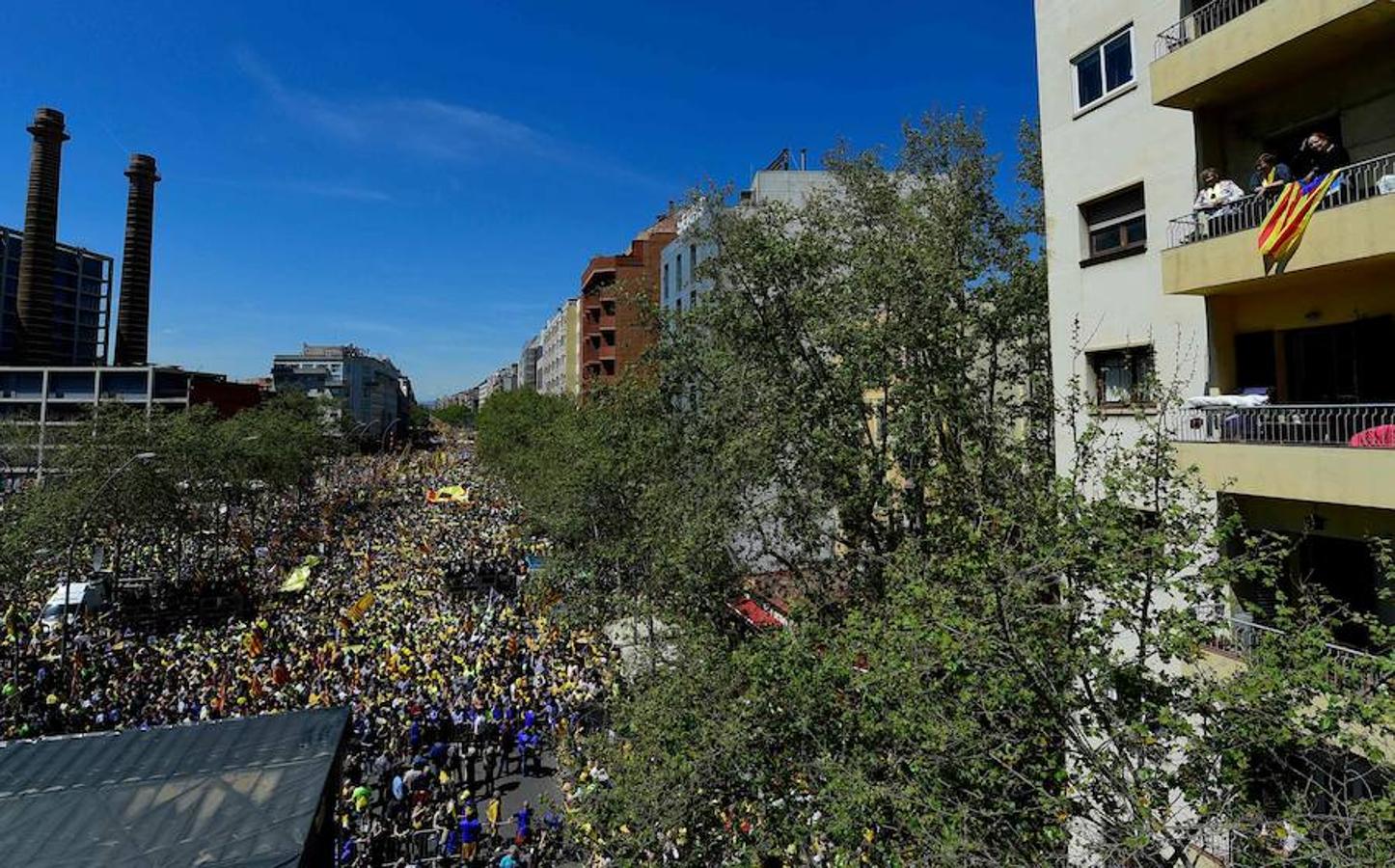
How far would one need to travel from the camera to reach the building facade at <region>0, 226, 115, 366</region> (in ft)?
349

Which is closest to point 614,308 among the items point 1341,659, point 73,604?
point 73,604

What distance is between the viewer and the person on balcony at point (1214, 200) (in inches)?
369

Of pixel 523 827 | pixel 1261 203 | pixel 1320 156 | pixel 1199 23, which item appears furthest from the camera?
pixel 523 827

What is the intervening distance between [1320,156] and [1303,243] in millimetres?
1326

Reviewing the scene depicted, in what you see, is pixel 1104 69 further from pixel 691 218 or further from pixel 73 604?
pixel 73 604

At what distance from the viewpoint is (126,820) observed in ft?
26.8

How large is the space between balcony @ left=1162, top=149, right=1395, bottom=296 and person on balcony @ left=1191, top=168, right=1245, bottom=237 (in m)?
0.02

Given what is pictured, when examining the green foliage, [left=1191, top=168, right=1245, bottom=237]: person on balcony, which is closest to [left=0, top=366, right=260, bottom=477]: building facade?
the green foliage

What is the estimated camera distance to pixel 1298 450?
27.4ft

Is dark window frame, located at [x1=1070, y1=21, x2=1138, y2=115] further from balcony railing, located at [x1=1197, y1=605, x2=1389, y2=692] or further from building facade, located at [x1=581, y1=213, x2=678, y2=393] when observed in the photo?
building facade, located at [x1=581, y1=213, x2=678, y2=393]

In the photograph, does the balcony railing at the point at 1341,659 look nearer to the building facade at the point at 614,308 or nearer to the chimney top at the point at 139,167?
the building facade at the point at 614,308

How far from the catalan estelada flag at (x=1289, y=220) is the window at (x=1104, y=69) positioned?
152 inches

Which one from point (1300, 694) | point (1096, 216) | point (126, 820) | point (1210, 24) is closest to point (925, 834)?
point (1300, 694)

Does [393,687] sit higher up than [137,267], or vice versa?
[137,267]
